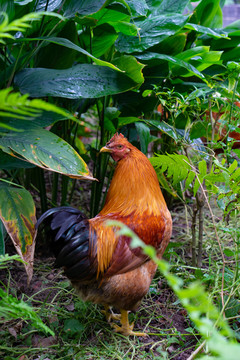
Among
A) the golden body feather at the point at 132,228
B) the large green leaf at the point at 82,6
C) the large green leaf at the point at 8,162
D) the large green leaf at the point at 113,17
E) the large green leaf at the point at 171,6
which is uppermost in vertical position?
the large green leaf at the point at 171,6

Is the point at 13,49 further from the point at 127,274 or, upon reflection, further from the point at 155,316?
the point at 155,316

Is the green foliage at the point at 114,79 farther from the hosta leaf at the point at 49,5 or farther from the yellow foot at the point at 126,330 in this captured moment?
the yellow foot at the point at 126,330

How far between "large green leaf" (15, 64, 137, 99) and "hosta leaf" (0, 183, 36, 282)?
19.8 inches

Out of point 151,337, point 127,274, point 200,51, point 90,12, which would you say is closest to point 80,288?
point 127,274

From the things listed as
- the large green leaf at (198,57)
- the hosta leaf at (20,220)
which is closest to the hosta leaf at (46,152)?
the hosta leaf at (20,220)

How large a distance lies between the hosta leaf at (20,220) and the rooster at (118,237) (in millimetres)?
68

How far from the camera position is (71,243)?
1.50 meters

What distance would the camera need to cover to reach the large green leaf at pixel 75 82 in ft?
5.47

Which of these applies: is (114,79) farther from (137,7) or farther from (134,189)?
(134,189)

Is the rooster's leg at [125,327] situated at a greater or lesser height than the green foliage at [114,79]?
lesser

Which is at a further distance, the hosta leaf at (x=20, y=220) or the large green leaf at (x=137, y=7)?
the large green leaf at (x=137, y=7)

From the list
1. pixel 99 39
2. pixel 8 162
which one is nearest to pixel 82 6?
pixel 99 39

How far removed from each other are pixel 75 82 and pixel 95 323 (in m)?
1.22

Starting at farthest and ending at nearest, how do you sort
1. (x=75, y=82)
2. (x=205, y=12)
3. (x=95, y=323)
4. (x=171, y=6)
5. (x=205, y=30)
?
(x=205, y=12) → (x=171, y=6) → (x=205, y=30) → (x=95, y=323) → (x=75, y=82)
